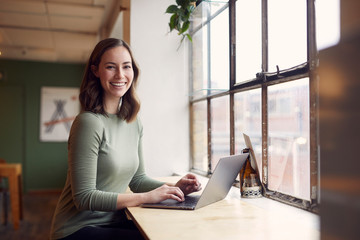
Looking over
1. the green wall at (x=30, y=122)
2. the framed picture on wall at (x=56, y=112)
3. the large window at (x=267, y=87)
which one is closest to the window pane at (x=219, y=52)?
the large window at (x=267, y=87)

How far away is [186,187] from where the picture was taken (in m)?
1.64

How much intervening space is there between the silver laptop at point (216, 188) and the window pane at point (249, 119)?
34 centimetres

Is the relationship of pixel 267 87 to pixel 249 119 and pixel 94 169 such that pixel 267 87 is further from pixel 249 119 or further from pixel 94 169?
pixel 94 169

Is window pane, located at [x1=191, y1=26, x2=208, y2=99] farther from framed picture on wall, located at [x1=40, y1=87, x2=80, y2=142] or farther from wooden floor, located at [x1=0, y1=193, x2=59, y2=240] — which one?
framed picture on wall, located at [x1=40, y1=87, x2=80, y2=142]

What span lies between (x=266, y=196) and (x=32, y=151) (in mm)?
6095

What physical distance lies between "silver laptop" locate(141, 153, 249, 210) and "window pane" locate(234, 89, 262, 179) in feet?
1.11

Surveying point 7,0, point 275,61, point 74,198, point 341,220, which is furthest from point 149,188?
point 7,0

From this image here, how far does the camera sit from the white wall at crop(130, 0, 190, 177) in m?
2.95

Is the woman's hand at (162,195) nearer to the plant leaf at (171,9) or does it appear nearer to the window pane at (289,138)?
the window pane at (289,138)

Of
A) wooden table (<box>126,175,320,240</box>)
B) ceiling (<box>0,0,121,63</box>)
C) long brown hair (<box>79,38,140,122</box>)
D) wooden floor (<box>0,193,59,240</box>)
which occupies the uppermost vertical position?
ceiling (<box>0,0,121,63</box>)

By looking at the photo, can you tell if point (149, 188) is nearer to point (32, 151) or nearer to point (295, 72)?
point (295, 72)

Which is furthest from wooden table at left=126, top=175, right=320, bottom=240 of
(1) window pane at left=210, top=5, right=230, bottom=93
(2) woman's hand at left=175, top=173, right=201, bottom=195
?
(1) window pane at left=210, top=5, right=230, bottom=93

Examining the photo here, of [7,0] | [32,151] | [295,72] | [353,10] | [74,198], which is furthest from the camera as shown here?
[32,151]

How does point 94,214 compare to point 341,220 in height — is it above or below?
below
